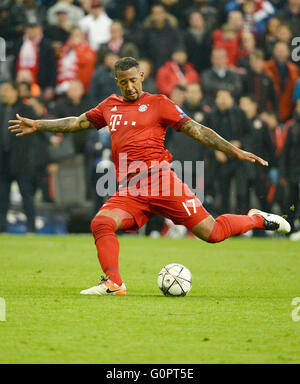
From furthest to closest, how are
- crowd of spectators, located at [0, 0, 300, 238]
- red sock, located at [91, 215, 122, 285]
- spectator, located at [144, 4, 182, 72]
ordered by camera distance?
spectator, located at [144, 4, 182, 72] < crowd of spectators, located at [0, 0, 300, 238] < red sock, located at [91, 215, 122, 285]

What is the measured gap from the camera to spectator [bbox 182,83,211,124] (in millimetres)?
17266

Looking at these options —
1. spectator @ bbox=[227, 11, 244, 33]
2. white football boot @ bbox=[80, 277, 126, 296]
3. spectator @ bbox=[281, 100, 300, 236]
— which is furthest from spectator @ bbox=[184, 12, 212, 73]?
white football boot @ bbox=[80, 277, 126, 296]

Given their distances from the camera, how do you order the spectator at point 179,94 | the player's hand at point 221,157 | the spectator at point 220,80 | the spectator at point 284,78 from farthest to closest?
the spectator at point 284,78 → the spectator at point 220,80 → the player's hand at point 221,157 → the spectator at point 179,94

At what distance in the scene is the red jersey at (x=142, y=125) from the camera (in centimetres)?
920

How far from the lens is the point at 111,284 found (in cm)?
888

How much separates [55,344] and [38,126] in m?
3.77

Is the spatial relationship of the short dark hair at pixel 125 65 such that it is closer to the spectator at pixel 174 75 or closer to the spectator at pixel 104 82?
the spectator at pixel 104 82

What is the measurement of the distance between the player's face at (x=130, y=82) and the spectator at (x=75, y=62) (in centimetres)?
966

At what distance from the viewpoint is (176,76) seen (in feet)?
61.2

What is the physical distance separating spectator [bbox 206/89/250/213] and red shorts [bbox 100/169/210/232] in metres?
8.02

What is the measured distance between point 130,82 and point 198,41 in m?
10.7

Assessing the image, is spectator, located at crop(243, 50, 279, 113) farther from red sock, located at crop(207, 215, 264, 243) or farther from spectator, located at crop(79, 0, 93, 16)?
red sock, located at crop(207, 215, 264, 243)

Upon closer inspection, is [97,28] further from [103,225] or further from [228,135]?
[103,225]

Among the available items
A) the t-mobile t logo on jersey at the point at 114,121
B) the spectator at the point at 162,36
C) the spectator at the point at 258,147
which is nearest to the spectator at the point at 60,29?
the spectator at the point at 162,36
